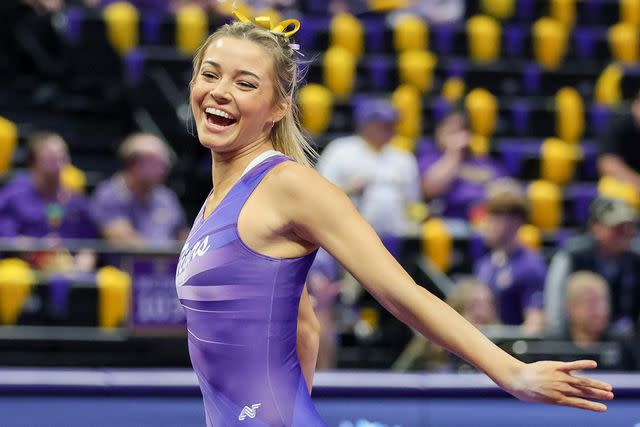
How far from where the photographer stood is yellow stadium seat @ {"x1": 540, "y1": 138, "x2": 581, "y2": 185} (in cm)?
915

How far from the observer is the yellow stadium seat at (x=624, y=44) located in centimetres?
1049

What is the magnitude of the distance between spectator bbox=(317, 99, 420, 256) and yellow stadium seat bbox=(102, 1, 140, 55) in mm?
2064

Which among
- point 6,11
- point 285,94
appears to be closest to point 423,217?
point 6,11

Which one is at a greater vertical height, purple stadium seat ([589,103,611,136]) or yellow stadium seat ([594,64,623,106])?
yellow stadium seat ([594,64,623,106])

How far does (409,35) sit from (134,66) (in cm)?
245

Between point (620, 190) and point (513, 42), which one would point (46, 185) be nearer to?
point (620, 190)

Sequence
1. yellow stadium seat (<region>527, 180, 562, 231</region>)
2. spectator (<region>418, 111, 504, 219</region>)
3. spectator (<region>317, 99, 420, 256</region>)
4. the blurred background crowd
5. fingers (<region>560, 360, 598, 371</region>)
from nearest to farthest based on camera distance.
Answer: fingers (<region>560, 360, 598, 371</region>) < the blurred background crowd < spectator (<region>317, 99, 420, 256</region>) < spectator (<region>418, 111, 504, 219</region>) < yellow stadium seat (<region>527, 180, 562, 231</region>)

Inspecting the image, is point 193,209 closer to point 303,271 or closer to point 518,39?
point 518,39

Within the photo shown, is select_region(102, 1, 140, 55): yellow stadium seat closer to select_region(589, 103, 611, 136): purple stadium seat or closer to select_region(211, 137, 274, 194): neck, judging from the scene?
select_region(589, 103, 611, 136): purple stadium seat

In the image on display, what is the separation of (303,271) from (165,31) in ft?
21.8

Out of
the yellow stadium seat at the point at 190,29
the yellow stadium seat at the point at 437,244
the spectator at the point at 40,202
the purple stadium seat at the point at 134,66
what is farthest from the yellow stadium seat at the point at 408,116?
the spectator at the point at 40,202

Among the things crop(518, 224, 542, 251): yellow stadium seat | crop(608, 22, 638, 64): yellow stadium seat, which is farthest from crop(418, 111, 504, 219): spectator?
crop(608, 22, 638, 64): yellow stadium seat

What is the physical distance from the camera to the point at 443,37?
1009 cm

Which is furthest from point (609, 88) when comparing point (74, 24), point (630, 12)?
point (74, 24)
